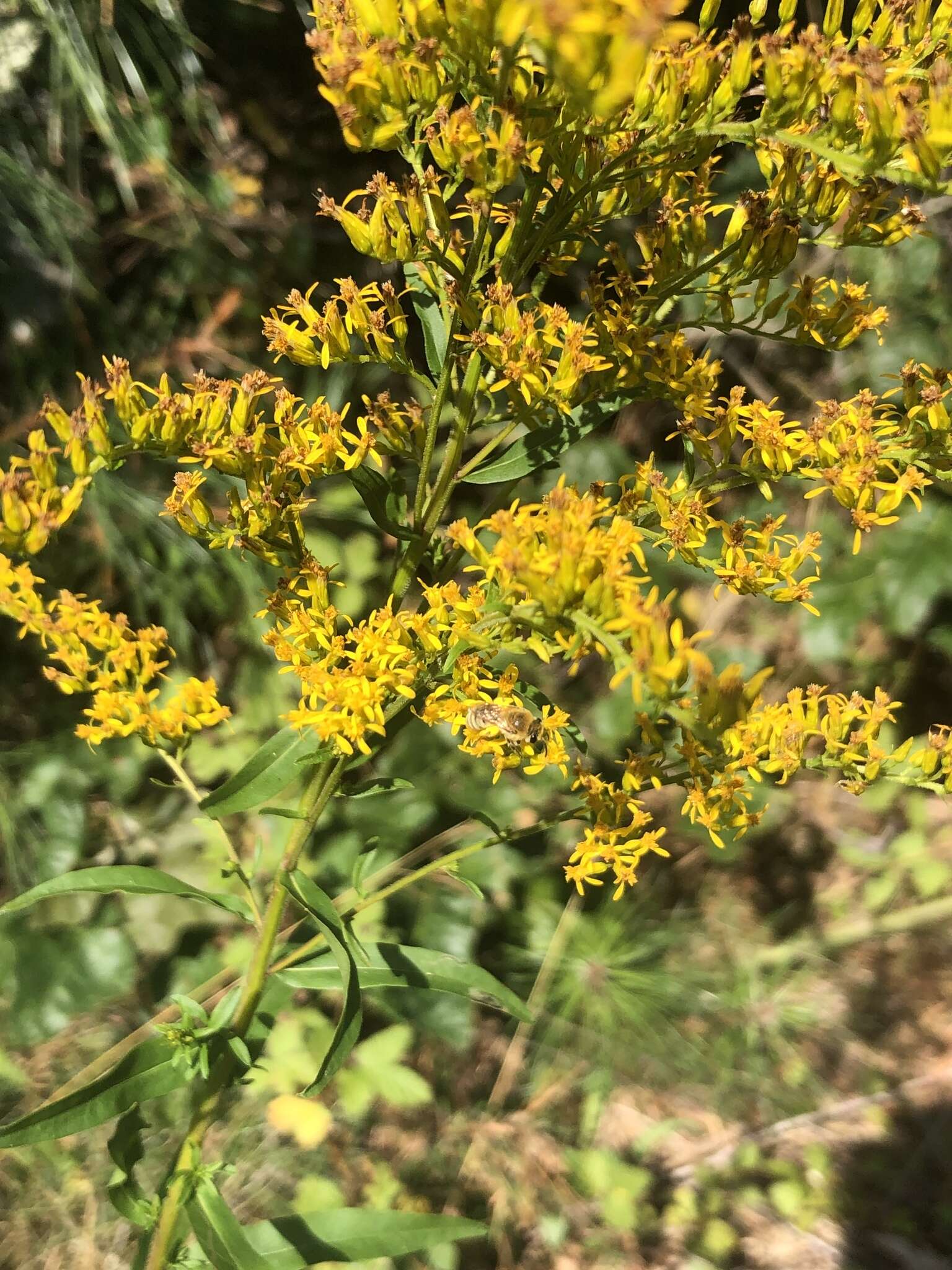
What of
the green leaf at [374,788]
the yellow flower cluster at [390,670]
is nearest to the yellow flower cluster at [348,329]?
the yellow flower cluster at [390,670]

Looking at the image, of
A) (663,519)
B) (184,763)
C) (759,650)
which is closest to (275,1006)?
(663,519)

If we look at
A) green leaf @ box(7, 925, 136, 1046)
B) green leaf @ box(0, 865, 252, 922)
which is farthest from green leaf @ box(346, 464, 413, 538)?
green leaf @ box(7, 925, 136, 1046)

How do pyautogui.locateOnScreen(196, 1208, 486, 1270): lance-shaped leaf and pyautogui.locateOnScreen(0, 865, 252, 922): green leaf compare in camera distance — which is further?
pyautogui.locateOnScreen(196, 1208, 486, 1270): lance-shaped leaf

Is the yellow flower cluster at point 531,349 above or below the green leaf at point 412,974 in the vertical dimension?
above

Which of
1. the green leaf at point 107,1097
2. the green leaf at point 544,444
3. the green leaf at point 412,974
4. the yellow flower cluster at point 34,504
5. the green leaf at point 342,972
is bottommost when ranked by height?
the green leaf at point 412,974

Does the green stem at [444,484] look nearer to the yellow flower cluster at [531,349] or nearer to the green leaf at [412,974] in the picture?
the yellow flower cluster at [531,349]

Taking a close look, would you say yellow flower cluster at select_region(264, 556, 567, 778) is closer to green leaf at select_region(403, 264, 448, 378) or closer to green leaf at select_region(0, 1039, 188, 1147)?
green leaf at select_region(403, 264, 448, 378)
